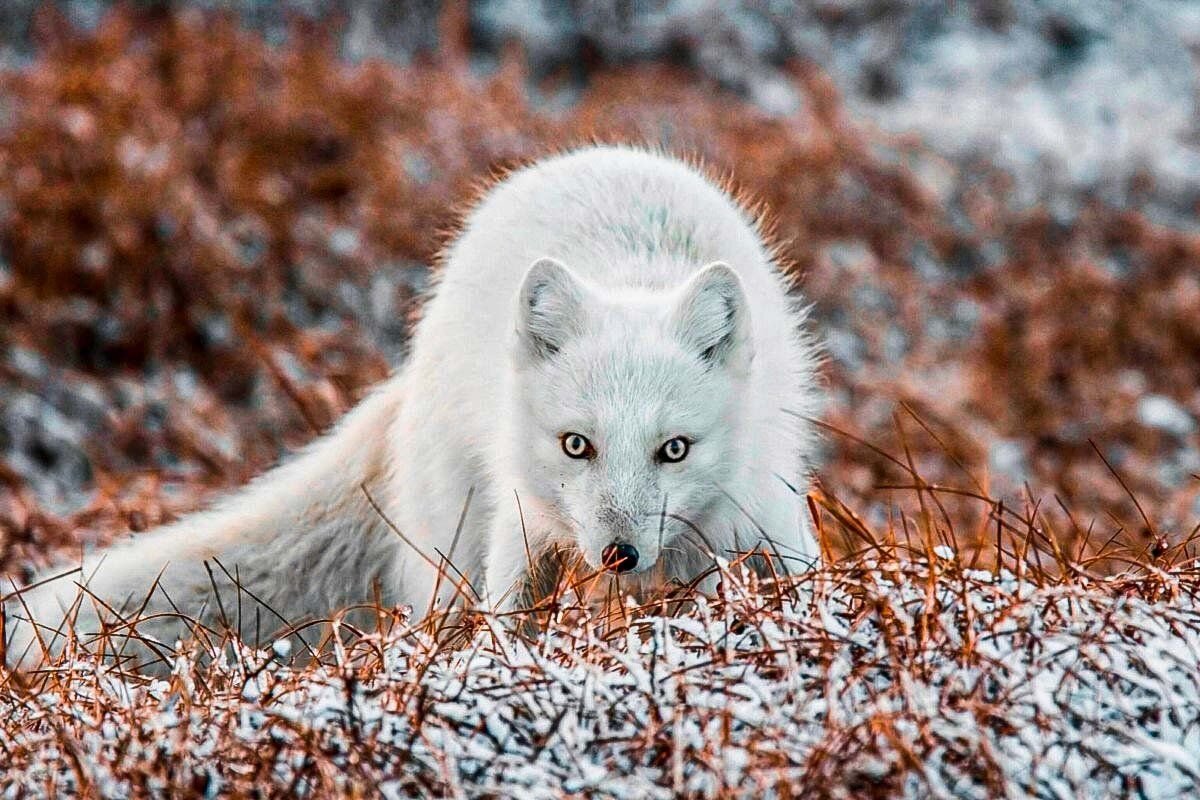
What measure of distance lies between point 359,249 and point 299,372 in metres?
1.43

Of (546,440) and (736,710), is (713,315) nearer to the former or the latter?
(546,440)

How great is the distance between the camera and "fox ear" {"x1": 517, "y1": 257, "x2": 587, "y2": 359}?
3828 millimetres

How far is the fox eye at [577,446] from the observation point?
3.73 metres

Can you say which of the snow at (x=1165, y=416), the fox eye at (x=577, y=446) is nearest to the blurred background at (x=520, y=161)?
the snow at (x=1165, y=416)

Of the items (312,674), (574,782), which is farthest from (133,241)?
(574,782)

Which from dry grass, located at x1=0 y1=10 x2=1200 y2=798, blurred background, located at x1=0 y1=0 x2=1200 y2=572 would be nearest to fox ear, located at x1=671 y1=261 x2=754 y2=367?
dry grass, located at x1=0 y1=10 x2=1200 y2=798

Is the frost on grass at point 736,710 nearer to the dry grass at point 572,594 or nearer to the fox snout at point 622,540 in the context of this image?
the dry grass at point 572,594

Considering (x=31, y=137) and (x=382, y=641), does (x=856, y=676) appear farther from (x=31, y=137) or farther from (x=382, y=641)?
(x=31, y=137)

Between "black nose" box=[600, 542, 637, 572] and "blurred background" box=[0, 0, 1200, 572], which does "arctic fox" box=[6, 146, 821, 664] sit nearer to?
"black nose" box=[600, 542, 637, 572]

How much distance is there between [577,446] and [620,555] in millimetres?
369

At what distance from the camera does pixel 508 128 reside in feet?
35.1

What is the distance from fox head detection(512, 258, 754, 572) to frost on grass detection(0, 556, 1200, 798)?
46 cm

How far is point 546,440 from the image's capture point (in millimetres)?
3828

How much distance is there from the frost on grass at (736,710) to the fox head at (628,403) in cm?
46
